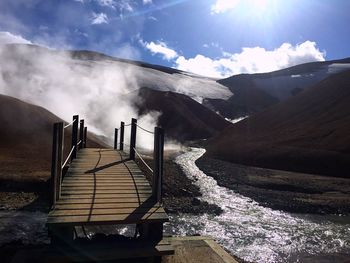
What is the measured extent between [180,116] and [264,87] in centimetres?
4552

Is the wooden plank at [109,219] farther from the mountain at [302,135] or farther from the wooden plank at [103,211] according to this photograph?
the mountain at [302,135]

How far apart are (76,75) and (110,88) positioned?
19.2 feet

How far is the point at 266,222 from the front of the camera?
1438 centimetres

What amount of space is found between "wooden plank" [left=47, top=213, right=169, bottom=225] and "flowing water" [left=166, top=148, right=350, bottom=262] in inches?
228

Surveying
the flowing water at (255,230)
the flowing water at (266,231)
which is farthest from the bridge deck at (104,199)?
the flowing water at (266,231)

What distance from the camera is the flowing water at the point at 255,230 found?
36.7 feet

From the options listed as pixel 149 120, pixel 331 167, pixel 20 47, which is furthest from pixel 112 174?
pixel 20 47

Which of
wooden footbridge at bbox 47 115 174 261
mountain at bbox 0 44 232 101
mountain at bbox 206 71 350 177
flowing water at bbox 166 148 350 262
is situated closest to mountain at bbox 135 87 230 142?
mountain at bbox 206 71 350 177

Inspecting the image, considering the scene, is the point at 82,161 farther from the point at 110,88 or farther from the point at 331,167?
the point at 110,88

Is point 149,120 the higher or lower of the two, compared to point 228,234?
higher

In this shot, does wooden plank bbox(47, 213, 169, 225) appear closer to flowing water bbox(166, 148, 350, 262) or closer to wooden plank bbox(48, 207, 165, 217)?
wooden plank bbox(48, 207, 165, 217)

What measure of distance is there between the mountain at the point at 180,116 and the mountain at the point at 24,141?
27.2m

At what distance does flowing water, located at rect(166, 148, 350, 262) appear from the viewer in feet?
37.1

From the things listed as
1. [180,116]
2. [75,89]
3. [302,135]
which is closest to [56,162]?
[302,135]
